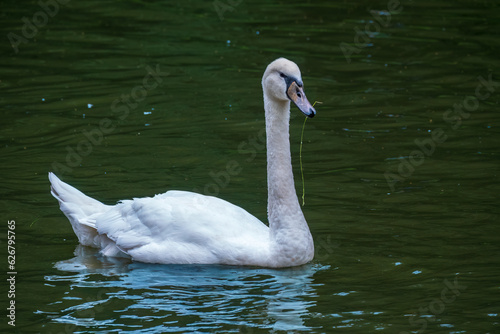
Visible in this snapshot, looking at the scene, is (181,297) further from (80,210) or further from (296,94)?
(296,94)

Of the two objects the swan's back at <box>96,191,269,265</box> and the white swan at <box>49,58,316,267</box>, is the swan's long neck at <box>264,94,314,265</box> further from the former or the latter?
the swan's back at <box>96,191,269,265</box>

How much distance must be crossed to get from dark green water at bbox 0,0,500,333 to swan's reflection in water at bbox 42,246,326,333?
24 millimetres

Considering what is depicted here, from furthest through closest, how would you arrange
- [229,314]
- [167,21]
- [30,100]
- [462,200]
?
1. [167,21]
2. [30,100]
3. [462,200]
4. [229,314]

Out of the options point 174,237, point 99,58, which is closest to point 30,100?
point 99,58

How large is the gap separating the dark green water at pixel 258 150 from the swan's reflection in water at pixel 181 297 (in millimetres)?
24

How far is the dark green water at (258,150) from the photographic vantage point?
818 cm

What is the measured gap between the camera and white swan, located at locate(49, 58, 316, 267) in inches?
352

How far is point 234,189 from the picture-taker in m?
11.3

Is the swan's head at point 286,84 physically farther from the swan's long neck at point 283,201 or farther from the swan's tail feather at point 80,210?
the swan's tail feather at point 80,210

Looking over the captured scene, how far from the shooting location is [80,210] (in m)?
9.79

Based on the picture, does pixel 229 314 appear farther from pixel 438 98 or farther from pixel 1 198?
pixel 438 98

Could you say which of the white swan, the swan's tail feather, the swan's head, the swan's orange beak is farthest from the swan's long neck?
the swan's tail feather

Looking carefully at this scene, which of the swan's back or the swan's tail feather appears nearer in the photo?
the swan's back

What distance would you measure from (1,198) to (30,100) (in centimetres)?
422
